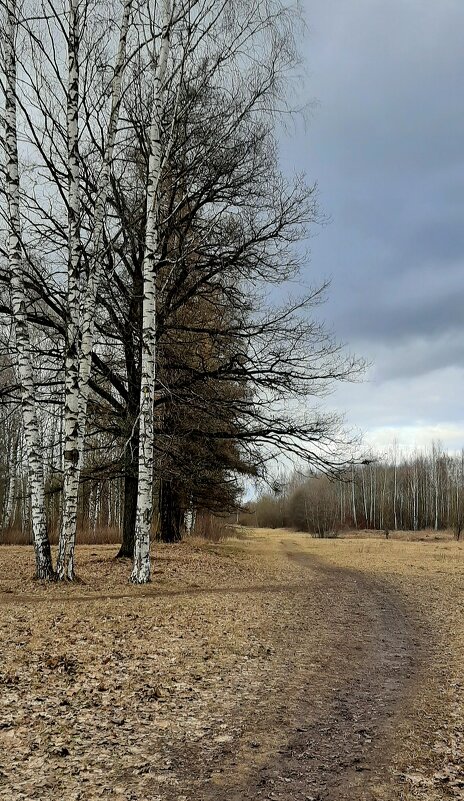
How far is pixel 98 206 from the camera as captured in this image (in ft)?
36.8

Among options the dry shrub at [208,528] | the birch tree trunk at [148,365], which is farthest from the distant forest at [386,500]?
the birch tree trunk at [148,365]

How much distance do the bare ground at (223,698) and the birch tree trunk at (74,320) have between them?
1.37 meters

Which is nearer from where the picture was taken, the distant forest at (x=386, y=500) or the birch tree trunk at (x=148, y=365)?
the birch tree trunk at (x=148, y=365)

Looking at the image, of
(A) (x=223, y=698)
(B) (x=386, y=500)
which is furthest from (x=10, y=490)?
(B) (x=386, y=500)

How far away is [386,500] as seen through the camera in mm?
73500

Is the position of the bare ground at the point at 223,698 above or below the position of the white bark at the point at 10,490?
below

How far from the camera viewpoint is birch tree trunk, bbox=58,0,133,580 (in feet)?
35.5

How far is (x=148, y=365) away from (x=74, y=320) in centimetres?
168

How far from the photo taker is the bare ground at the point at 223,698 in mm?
3656

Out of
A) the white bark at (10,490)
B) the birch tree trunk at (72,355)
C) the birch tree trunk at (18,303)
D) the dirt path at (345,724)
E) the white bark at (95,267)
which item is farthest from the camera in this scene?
the white bark at (10,490)

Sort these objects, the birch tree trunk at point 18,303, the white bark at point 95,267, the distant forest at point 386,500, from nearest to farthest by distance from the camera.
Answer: the birch tree trunk at point 18,303, the white bark at point 95,267, the distant forest at point 386,500

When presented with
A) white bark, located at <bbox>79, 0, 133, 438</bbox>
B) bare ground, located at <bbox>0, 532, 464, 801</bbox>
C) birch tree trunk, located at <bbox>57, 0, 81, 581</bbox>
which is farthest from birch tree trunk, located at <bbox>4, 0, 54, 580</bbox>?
bare ground, located at <bbox>0, 532, 464, 801</bbox>

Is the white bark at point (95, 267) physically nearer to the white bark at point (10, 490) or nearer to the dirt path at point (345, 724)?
the dirt path at point (345, 724)

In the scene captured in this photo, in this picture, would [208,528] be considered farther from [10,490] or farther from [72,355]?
[72,355]
